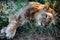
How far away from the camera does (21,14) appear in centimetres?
130

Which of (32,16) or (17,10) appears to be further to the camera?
(17,10)

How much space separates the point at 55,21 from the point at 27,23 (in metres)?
0.19

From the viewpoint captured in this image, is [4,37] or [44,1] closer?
[4,37]

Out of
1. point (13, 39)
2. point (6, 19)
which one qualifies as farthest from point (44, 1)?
point (13, 39)

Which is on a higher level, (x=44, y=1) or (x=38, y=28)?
(x=44, y=1)

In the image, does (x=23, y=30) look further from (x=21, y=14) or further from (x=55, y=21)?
(x=55, y=21)

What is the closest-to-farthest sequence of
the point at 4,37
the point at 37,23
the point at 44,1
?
the point at 4,37, the point at 37,23, the point at 44,1

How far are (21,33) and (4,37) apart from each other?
125 mm

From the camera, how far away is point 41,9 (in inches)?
51.3

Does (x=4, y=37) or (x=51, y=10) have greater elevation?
(x=51, y=10)

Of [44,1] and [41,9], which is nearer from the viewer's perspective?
[41,9]

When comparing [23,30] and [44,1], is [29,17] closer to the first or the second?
[23,30]

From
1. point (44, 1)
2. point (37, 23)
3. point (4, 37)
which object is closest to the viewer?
point (4, 37)

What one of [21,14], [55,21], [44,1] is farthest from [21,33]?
[44,1]
